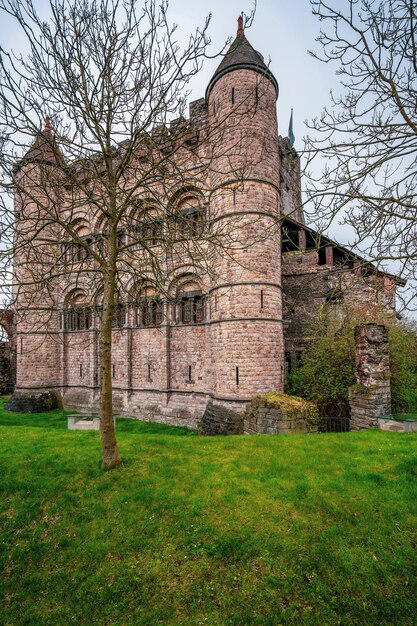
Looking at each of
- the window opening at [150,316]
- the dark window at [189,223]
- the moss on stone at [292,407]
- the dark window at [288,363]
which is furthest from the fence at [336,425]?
the window opening at [150,316]

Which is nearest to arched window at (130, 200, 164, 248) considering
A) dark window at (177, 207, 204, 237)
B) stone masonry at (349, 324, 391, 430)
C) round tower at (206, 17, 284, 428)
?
dark window at (177, 207, 204, 237)

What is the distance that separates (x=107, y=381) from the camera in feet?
18.7

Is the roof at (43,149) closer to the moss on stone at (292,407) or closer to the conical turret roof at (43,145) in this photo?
the conical turret roof at (43,145)

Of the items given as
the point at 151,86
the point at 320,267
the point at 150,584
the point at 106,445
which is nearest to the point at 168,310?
the point at 320,267

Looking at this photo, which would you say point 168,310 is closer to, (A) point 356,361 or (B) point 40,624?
(A) point 356,361

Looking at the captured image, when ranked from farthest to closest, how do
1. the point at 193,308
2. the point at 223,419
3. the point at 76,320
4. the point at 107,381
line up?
the point at 76,320 < the point at 193,308 < the point at 223,419 < the point at 107,381

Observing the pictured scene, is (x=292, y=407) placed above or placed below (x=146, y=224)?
below

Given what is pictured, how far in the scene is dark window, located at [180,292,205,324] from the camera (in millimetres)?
13531

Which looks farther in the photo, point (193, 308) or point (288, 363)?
point (288, 363)

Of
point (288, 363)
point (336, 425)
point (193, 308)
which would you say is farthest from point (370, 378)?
point (193, 308)

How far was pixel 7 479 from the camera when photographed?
19.5ft

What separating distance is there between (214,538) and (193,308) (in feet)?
32.6

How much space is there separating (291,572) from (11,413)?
16442mm

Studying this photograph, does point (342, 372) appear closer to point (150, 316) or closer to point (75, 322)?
point (150, 316)
